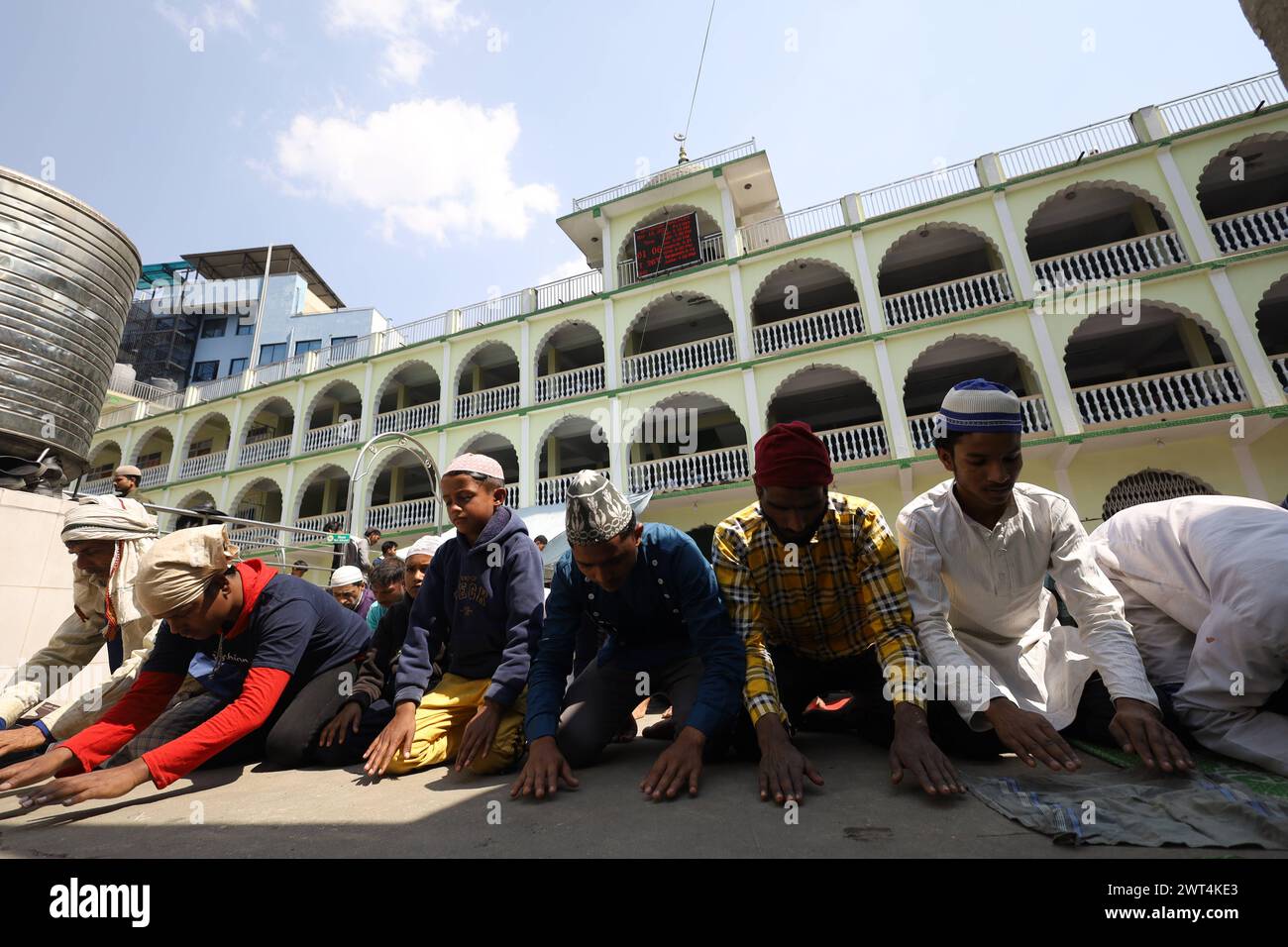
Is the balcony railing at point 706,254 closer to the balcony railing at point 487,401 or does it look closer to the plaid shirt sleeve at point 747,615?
the balcony railing at point 487,401

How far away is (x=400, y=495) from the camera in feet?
55.6

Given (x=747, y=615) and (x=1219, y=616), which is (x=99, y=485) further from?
(x=1219, y=616)

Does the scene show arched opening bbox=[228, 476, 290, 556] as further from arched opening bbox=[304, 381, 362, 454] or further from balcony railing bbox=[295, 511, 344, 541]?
arched opening bbox=[304, 381, 362, 454]

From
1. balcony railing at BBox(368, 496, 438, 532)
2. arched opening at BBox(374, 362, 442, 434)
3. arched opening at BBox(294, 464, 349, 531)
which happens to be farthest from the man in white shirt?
arched opening at BBox(294, 464, 349, 531)

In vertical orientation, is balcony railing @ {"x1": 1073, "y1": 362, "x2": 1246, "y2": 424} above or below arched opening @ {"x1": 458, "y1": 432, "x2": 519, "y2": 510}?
below

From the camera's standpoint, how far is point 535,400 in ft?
45.5

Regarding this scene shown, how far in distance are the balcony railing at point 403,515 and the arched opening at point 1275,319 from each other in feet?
54.4

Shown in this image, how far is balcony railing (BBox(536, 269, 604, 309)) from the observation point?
14.3 metres

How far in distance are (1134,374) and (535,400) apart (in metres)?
12.9

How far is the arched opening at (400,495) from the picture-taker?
1419cm

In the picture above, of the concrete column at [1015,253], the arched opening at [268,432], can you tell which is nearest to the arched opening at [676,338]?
the concrete column at [1015,253]

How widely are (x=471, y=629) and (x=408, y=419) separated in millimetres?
14002

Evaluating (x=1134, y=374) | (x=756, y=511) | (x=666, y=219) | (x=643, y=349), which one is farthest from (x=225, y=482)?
(x=1134, y=374)

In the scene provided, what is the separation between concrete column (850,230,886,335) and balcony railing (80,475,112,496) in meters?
21.8
